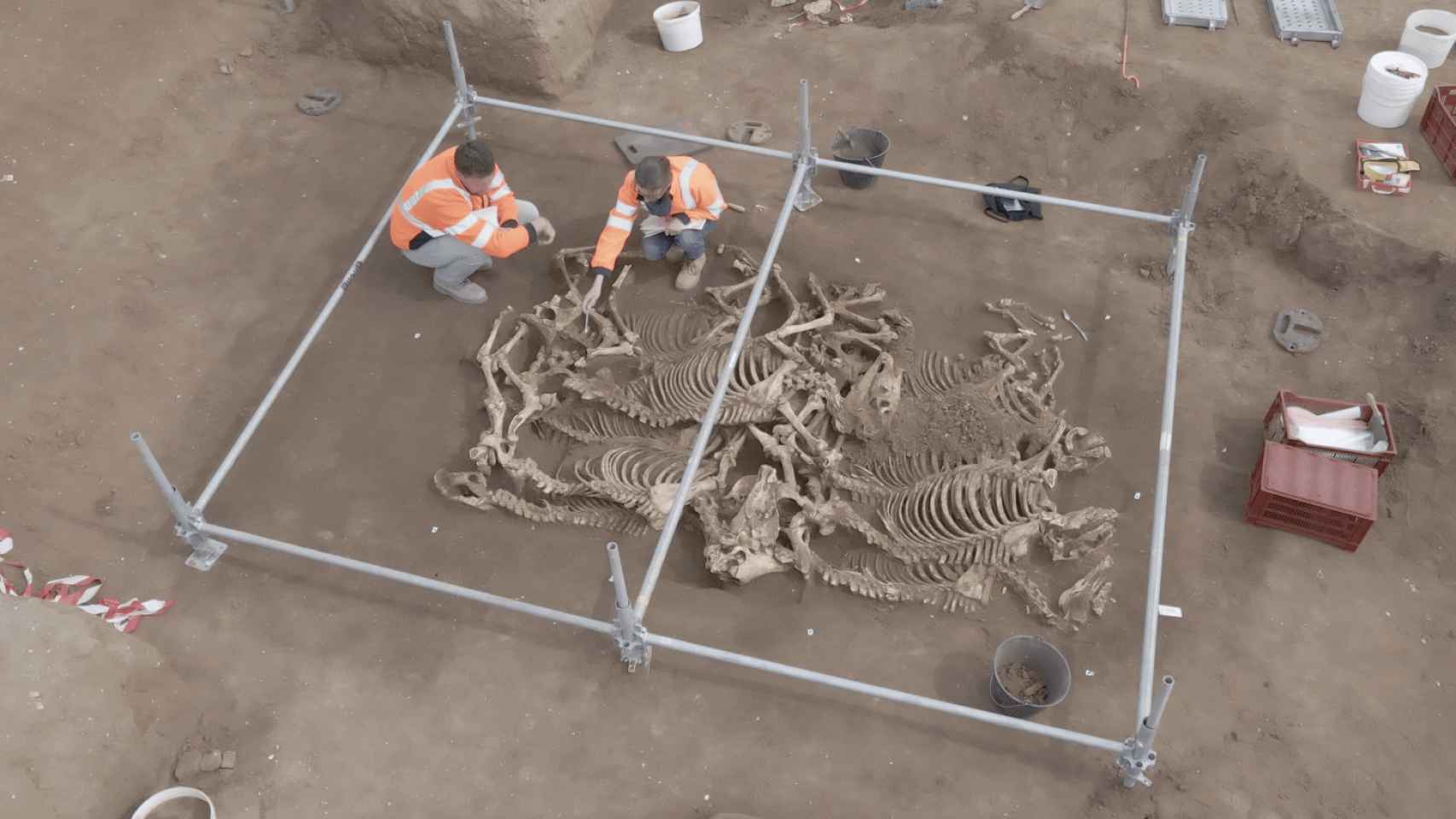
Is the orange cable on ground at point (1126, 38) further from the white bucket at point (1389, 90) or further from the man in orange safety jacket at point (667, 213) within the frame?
the man in orange safety jacket at point (667, 213)

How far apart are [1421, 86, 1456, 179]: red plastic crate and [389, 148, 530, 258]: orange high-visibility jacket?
6.37 meters

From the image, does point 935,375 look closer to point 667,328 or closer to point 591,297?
point 667,328

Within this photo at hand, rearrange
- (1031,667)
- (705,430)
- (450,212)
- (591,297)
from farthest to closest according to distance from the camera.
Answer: (591,297) → (450,212) → (705,430) → (1031,667)

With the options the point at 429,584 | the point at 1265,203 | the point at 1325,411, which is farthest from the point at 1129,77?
the point at 429,584

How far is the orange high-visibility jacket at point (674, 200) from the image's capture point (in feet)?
23.9

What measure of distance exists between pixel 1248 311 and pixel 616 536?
4.51m

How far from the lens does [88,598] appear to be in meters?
6.12

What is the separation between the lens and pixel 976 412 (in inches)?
255

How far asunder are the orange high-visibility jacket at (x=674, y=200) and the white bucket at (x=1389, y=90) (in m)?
4.81

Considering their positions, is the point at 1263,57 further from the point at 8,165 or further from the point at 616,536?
the point at 8,165

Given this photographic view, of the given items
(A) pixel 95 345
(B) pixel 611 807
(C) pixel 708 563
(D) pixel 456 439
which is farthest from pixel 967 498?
(A) pixel 95 345

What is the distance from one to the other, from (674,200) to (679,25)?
273 centimetres

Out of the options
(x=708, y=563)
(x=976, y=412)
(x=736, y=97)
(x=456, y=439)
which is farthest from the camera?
(x=736, y=97)

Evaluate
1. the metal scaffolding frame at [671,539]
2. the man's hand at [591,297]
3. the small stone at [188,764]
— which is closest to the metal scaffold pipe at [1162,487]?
the metal scaffolding frame at [671,539]
